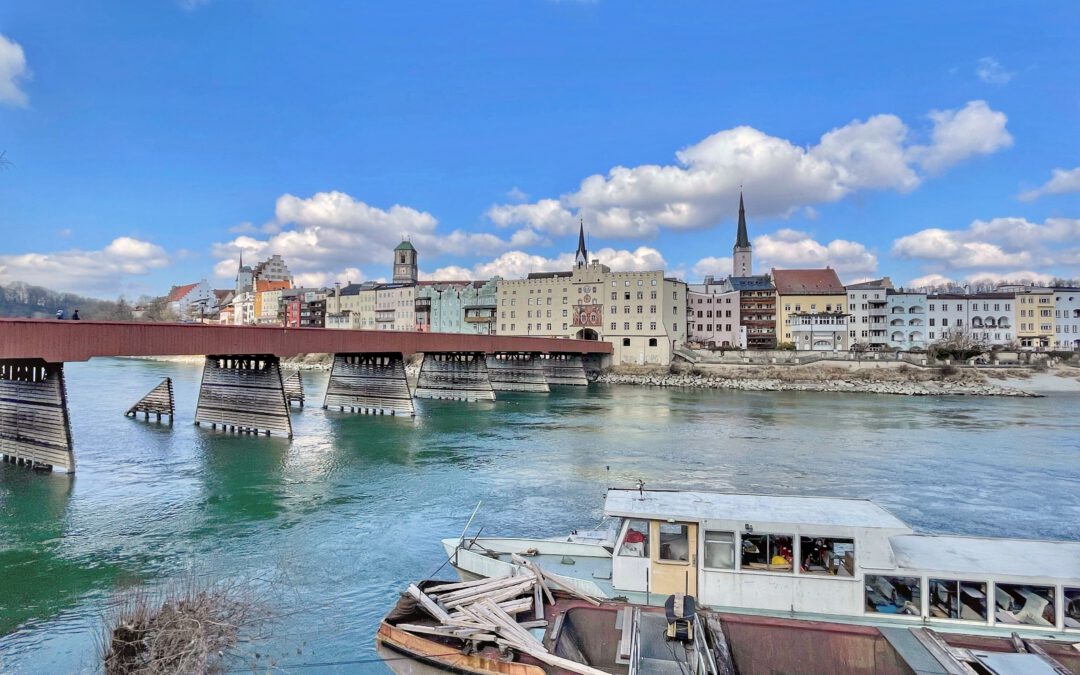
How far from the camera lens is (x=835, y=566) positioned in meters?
9.72

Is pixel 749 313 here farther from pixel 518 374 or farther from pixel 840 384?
pixel 518 374

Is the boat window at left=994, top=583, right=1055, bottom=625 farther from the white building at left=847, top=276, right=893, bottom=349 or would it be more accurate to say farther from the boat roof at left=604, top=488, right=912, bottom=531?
the white building at left=847, top=276, right=893, bottom=349

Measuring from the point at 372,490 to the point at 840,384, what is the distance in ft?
195

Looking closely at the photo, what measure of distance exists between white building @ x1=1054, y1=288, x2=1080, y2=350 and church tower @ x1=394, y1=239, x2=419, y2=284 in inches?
4618

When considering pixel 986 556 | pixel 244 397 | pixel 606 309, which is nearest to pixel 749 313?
pixel 606 309

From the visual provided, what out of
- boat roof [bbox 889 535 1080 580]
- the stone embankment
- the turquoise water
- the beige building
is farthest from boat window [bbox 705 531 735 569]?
the beige building

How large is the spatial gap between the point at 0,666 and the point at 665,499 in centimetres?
1197

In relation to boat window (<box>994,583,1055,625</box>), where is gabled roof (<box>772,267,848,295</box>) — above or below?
above

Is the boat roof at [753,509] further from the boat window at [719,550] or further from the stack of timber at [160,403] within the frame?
the stack of timber at [160,403]

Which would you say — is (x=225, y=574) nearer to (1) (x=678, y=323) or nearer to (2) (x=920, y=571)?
(2) (x=920, y=571)

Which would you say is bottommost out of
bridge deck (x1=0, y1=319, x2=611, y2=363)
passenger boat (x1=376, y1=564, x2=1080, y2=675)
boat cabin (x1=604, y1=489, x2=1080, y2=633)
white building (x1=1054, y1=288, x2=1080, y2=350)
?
passenger boat (x1=376, y1=564, x2=1080, y2=675)

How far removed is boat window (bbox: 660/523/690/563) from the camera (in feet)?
33.2

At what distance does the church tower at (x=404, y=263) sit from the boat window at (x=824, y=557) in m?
135

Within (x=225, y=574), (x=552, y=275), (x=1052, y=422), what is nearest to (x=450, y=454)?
(x=225, y=574)
